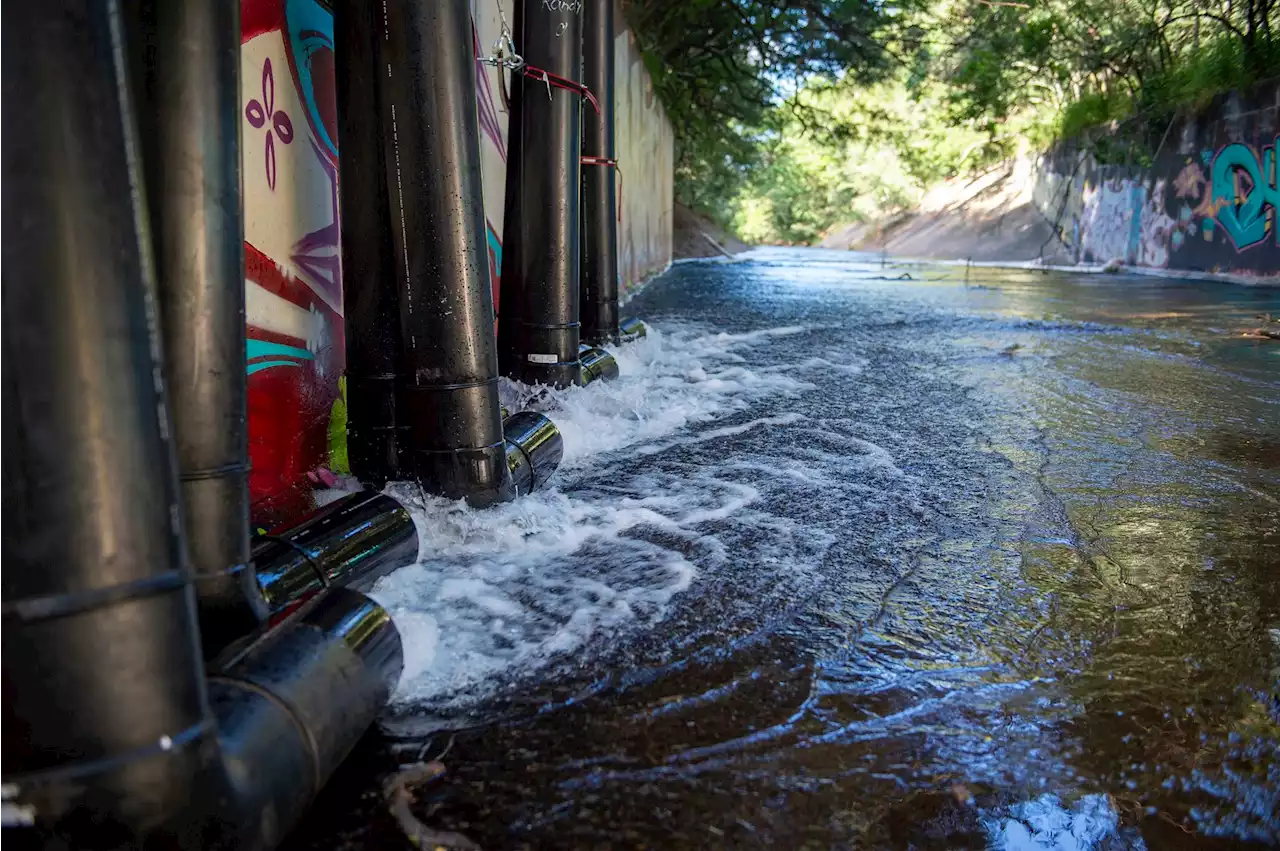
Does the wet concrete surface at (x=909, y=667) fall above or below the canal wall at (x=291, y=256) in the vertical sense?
below

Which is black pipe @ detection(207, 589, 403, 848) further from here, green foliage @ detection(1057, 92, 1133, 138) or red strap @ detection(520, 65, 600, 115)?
green foliage @ detection(1057, 92, 1133, 138)

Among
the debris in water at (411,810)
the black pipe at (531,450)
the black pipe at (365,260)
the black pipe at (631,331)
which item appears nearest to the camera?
the debris in water at (411,810)

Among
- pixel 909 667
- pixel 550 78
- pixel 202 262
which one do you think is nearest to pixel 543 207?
pixel 550 78

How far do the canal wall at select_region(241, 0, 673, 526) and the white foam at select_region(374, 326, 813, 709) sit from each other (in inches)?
17.6

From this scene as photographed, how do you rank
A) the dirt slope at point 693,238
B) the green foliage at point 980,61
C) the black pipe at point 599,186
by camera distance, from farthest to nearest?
the dirt slope at point 693,238 → the green foliage at point 980,61 → the black pipe at point 599,186

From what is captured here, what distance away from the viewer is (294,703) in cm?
170

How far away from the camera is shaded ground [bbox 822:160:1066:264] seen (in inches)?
1038

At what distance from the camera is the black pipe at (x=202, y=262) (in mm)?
2035

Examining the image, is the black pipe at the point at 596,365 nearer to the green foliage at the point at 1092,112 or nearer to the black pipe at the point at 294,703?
the black pipe at the point at 294,703

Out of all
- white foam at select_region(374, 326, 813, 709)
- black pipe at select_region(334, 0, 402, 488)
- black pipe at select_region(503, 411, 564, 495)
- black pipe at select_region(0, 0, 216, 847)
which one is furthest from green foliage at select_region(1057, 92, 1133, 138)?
black pipe at select_region(0, 0, 216, 847)

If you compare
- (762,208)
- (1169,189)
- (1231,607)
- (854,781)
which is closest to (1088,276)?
(1169,189)

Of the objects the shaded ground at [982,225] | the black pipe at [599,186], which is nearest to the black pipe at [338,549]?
the black pipe at [599,186]

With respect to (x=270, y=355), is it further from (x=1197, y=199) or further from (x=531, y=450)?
(x=1197, y=199)

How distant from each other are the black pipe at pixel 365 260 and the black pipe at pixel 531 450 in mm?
426
